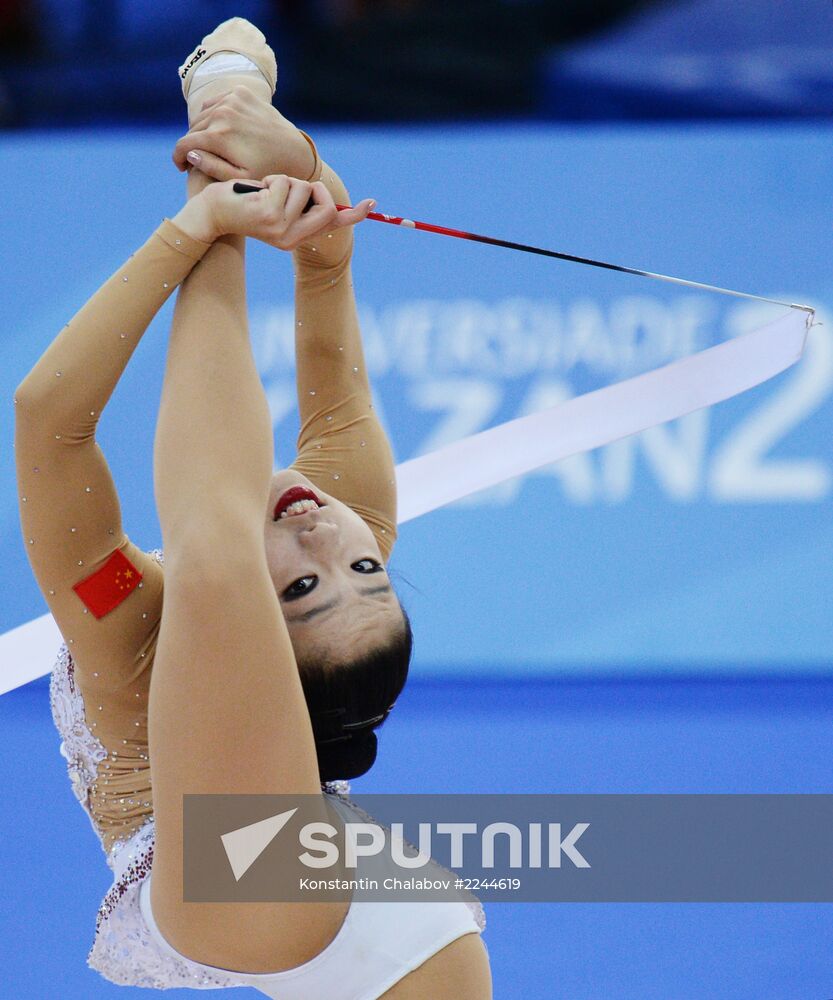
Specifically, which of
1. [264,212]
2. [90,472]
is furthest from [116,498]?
[264,212]

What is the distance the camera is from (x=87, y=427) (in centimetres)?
101

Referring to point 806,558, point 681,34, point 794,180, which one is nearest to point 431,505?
point 806,558

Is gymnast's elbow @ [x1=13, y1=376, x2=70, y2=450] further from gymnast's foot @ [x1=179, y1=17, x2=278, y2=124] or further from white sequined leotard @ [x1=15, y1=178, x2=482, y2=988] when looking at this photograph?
gymnast's foot @ [x1=179, y1=17, x2=278, y2=124]

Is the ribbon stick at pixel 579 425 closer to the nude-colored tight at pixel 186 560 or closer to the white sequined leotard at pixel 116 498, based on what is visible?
the white sequined leotard at pixel 116 498

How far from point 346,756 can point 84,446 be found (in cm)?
37

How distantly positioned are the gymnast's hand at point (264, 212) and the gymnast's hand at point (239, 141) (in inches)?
2.6

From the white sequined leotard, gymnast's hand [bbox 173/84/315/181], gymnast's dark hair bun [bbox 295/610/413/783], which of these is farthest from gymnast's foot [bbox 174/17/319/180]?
gymnast's dark hair bun [bbox 295/610/413/783]

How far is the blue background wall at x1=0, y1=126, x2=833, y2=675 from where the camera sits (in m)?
2.44

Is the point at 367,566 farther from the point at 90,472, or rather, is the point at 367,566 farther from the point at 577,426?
the point at 577,426

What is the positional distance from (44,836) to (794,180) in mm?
1726

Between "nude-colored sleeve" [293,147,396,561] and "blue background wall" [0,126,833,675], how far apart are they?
1087 mm

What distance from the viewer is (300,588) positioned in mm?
1139

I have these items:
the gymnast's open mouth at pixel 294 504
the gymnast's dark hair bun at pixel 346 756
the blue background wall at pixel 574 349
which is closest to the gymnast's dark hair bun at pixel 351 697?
the gymnast's dark hair bun at pixel 346 756

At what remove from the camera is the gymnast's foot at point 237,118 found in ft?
3.70
